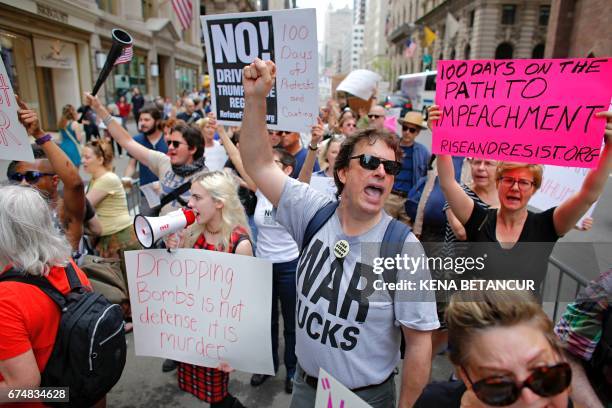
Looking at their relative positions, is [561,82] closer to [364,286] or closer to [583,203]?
[583,203]

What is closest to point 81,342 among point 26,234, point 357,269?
point 26,234

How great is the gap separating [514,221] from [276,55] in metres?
1.88

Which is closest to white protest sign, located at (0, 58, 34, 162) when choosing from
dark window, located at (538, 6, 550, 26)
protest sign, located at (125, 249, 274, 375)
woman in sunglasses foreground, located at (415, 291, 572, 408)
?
protest sign, located at (125, 249, 274, 375)

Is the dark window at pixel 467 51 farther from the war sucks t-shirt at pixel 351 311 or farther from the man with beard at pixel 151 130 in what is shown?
the war sucks t-shirt at pixel 351 311

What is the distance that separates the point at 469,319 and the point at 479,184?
2018mm

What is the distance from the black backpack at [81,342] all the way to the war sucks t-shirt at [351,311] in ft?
2.82

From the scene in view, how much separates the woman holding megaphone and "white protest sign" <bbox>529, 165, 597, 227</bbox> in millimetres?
2735

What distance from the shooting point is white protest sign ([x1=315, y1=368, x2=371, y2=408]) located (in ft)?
4.61

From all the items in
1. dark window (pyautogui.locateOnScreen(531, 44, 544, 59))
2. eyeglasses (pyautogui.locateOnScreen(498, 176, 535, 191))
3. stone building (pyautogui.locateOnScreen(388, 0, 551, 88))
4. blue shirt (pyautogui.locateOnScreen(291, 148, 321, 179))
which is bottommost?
blue shirt (pyautogui.locateOnScreen(291, 148, 321, 179))

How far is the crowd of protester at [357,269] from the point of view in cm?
120

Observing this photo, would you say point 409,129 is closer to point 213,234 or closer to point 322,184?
point 322,184

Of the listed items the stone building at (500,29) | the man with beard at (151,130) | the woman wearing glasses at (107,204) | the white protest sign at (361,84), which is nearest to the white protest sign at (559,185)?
the woman wearing glasses at (107,204)

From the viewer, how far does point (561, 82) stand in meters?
2.10

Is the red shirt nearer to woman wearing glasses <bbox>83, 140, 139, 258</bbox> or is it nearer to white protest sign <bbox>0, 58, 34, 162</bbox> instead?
white protest sign <bbox>0, 58, 34, 162</bbox>
